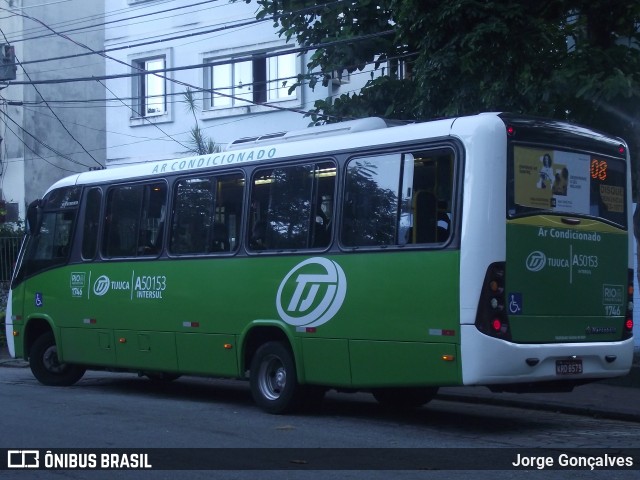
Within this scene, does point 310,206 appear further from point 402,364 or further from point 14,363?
point 14,363

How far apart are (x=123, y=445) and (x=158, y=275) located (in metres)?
4.19

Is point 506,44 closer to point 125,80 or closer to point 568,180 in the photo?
point 568,180

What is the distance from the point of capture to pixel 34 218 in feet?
53.1

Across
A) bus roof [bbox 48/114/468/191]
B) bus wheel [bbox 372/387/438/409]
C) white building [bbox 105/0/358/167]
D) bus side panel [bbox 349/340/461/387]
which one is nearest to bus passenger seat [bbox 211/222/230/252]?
bus roof [bbox 48/114/468/191]

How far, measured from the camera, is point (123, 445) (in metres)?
10.0

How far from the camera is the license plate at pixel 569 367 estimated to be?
10.5 meters

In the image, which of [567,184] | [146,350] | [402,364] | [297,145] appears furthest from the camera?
[146,350]

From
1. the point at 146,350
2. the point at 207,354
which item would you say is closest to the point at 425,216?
the point at 207,354

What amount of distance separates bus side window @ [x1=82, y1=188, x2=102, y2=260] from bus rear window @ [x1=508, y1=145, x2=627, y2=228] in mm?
7155

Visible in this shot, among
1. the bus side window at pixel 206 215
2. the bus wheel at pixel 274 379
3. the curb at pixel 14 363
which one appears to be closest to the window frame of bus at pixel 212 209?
the bus side window at pixel 206 215

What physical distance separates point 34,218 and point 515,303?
8.91 meters

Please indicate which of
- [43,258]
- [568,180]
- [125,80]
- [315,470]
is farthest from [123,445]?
[125,80]

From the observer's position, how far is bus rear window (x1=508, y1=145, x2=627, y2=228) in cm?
1047

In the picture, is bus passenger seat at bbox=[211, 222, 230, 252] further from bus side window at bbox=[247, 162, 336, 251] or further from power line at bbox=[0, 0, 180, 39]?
power line at bbox=[0, 0, 180, 39]
